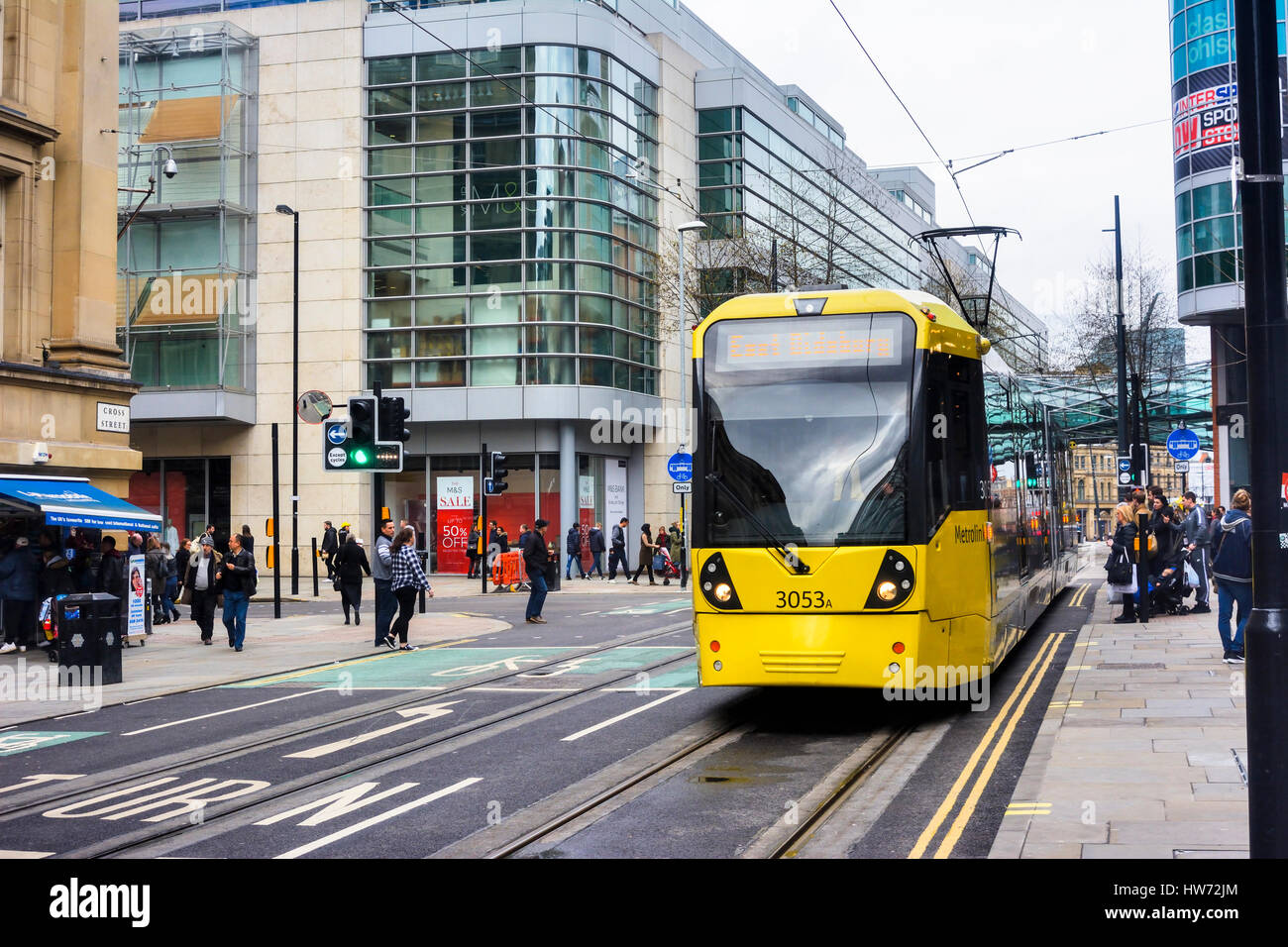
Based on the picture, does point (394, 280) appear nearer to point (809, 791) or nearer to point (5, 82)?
point (5, 82)

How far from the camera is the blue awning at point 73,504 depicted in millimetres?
17562

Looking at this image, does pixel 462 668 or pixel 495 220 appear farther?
pixel 495 220

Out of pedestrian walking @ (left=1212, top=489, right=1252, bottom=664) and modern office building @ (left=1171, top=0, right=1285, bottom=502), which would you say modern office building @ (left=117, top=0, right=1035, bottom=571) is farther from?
pedestrian walking @ (left=1212, top=489, right=1252, bottom=664)

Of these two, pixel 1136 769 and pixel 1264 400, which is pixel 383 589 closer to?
pixel 1136 769

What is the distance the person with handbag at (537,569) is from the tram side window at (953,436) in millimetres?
11959

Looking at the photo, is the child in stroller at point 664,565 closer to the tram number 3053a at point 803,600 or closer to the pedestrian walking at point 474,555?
the pedestrian walking at point 474,555

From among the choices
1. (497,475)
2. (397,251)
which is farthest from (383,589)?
(397,251)

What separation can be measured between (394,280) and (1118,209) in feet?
68.5

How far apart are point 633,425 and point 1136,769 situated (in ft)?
112

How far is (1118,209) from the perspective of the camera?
35.8m

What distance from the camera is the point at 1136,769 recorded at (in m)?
7.90

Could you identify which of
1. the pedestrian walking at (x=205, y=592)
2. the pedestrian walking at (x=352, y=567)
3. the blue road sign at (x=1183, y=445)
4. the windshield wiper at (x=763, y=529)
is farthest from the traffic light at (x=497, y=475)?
the windshield wiper at (x=763, y=529)

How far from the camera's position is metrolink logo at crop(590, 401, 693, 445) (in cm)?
4034
